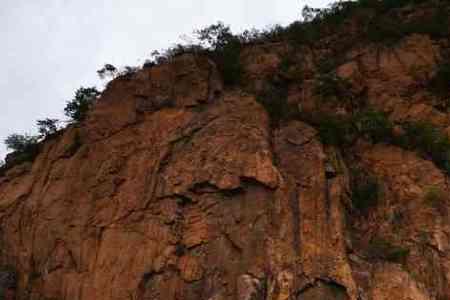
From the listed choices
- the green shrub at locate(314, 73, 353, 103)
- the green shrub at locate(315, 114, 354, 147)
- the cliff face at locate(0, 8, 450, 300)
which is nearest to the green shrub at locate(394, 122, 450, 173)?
the cliff face at locate(0, 8, 450, 300)

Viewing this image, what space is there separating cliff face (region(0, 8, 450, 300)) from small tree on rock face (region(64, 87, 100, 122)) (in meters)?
2.84

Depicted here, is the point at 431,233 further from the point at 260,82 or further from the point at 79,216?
the point at 79,216

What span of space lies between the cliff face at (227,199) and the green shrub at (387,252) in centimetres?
3

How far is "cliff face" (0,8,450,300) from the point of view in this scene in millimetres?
13094

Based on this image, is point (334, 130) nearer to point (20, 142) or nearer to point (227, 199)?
point (227, 199)

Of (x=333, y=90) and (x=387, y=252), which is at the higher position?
(x=333, y=90)

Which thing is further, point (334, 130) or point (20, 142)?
point (20, 142)

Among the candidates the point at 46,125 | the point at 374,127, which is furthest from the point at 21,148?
the point at 374,127

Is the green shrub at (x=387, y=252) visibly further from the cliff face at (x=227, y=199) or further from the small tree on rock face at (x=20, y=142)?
the small tree on rock face at (x=20, y=142)

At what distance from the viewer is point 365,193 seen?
50.2 ft

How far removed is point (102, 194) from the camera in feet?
53.2

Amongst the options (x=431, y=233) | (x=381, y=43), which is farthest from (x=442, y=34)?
(x=431, y=233)

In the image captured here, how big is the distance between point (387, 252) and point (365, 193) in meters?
2.18

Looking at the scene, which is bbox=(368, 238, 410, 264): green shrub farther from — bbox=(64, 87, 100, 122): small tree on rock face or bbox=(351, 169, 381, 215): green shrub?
bbox=(64, 87, 100, 122): small tree on rock face
